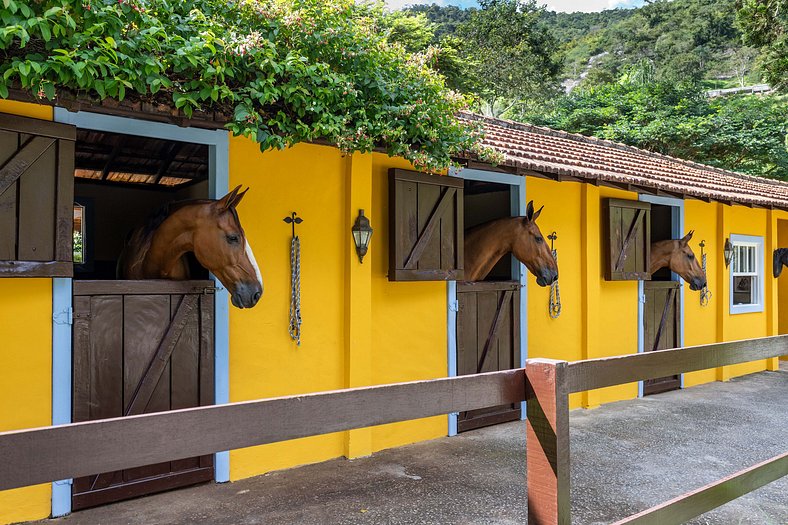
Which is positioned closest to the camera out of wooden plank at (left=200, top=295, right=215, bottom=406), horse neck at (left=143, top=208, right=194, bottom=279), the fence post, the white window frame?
the fence post

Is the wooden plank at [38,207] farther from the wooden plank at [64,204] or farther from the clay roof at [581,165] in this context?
the clay roof at [581,165]

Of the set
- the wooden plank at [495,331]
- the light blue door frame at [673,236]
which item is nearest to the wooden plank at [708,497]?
the wooden plank at [495,331]

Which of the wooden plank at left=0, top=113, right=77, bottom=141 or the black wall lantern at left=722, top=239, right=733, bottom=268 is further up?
the wooden plank at left=0, top=113, right=77, bottom=141

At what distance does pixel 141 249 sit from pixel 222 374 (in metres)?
1.11

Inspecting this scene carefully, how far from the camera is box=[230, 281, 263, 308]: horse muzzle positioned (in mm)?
3707

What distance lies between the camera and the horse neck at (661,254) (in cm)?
750

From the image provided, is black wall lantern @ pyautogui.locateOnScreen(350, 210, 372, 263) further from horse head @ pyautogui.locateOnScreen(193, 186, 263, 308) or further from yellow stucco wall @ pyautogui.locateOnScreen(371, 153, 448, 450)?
horse head @ pyautogui.locateOnScreen(193, 186, 263, 308)

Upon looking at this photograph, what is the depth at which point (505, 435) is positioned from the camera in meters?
5.48

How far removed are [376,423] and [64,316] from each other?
8.90 ft

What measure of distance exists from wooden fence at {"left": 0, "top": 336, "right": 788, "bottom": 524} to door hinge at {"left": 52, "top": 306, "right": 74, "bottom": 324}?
Answer: 102 inches

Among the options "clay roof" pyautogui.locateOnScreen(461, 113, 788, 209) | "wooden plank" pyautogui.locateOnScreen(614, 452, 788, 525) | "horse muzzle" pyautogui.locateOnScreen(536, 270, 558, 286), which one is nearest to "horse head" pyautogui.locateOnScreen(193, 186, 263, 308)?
"clay roof" pyautogui.locateOnScreen(461, 113, 788, 209)

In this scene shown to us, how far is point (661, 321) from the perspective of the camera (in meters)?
7.67

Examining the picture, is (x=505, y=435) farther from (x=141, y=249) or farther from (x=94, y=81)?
(x=94, y=81)

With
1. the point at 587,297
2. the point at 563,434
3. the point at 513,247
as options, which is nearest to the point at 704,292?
the point at 587,297
